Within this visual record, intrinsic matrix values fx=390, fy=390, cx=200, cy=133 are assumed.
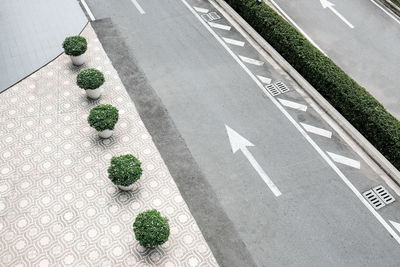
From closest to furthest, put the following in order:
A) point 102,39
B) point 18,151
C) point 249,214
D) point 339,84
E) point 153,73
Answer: point 249,214
point 18,151
point 339,84
point 153,73
point 102,39

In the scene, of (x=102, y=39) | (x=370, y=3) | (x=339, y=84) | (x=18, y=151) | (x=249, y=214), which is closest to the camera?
(x=249, y=214)

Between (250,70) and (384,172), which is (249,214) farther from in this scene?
(250,70)

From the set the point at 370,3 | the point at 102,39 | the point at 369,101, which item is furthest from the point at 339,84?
the point at 102,39

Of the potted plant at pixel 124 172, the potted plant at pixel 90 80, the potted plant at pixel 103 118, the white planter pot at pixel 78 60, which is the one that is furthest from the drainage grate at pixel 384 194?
the white planter pot at pixel 78 60

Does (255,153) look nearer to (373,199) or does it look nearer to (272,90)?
(272,90)

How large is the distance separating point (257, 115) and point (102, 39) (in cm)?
761

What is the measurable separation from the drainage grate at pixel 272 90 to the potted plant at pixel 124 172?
20.7ft

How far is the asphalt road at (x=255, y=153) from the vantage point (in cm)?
1123

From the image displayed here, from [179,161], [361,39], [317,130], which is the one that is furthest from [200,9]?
[179,161]

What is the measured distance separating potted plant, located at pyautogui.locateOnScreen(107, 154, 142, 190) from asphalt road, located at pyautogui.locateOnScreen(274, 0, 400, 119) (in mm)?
10347

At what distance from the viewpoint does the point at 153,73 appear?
1552 centimetres

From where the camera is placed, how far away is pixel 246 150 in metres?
13.2

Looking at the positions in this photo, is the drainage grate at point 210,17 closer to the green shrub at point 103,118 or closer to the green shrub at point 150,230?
the green shrub at point 103,118

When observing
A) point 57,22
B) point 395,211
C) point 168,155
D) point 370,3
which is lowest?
point 57,22
